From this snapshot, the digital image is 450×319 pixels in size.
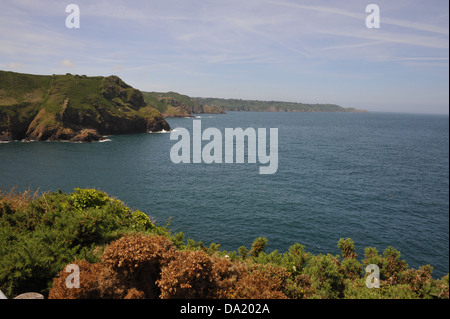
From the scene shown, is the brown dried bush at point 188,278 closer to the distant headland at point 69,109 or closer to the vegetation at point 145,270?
the vegetation at point 145,270

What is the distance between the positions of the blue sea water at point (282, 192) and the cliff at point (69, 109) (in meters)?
17.3

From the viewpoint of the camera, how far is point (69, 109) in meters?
118

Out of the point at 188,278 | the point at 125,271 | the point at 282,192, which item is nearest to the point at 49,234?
the point at 125,271

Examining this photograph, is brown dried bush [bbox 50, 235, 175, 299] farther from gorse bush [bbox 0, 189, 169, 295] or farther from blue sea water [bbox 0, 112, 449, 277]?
blue sea water [bbox 0, 112, 449, 277]

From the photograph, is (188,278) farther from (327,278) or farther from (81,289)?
(327,278)

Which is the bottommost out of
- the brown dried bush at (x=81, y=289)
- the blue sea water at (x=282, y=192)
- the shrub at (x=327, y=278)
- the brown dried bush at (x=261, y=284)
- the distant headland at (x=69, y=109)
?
the blue sea water at (x=282, y=192)

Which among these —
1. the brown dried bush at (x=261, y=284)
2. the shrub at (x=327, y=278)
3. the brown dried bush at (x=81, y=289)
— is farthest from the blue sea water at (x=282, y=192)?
the brown dried bush at (x=81, y=289)

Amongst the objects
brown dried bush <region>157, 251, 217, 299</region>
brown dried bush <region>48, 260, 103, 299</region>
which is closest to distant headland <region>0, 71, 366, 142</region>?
brown dried bush <region>48, 260, 103, 299</region>

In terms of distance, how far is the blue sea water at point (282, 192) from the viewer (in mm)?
37500

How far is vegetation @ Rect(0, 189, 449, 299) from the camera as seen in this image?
1127 centimetres

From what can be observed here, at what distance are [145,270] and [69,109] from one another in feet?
422

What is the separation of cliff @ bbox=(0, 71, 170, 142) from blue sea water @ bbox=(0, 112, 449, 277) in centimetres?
1726

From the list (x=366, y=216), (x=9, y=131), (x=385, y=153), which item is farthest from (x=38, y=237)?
(x=9, y=131)
